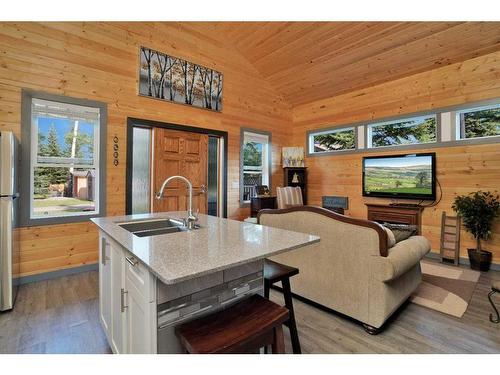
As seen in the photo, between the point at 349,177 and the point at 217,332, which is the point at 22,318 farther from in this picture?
the point at 349,177

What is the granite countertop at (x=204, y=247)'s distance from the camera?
3.25 ft

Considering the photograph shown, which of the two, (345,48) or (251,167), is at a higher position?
(345,48)

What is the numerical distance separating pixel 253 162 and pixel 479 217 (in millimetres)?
3993

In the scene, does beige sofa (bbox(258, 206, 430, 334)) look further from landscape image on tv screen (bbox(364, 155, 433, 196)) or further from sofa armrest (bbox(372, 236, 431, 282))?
landscape image on tv screen (bbox(364, 155, 433, 196))

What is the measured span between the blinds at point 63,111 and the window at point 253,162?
277 centimetres

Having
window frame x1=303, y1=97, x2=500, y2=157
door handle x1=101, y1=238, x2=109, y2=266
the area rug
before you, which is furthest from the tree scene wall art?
the area rug

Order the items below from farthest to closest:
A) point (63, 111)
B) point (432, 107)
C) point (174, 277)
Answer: point (432, 107)
point (63, 111)
point (174, 277)

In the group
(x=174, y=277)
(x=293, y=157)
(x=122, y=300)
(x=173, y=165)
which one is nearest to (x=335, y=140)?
(x=293, y=157)

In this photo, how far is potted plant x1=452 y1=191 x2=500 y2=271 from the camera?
346 cm

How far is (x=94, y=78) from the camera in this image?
3545mm

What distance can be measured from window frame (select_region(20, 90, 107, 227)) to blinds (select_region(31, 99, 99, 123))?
2.4 inches

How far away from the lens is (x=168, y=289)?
1102mm

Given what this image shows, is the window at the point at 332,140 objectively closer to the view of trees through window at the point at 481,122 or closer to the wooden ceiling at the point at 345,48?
the wooden ceiling at the point at 345,48

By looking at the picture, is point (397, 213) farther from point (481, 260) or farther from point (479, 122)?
point (479, 122)
